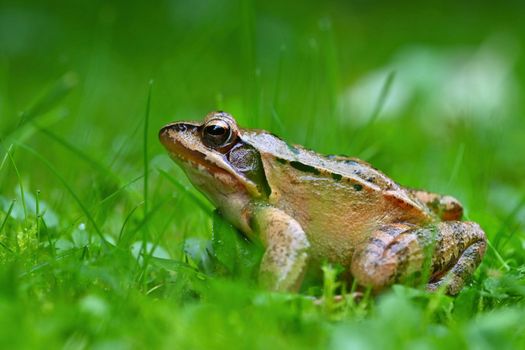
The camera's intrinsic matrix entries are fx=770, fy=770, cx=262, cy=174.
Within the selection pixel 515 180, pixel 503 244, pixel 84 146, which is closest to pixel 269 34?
pixel 515 180

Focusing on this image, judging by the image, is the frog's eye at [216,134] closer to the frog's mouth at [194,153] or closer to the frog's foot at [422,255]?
the frog's mouth at [194,153]

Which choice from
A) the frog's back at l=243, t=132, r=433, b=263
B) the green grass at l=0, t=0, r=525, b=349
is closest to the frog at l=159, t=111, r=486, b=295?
the frog's back at l=243, t=132, r=433, b=263

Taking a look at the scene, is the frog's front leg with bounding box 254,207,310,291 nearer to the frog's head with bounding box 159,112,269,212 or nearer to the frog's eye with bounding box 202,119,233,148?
the frog's head with bounding box 159,112,269,212

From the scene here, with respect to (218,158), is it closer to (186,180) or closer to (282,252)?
(282,252)

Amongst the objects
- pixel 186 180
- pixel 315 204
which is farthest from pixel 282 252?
pixel 186 180

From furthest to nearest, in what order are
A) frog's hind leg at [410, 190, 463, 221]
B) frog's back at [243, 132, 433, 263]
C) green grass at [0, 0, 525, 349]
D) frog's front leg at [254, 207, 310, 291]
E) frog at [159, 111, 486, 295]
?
frog's hind leg at [410, 190, 463, 221] < frog's back at [243, 132, 433, 263] < frog at [159, 111, 486, 295] < frog's front leg at [254, 207, 310, 291] < green grass at [0, 0, 525, 349]

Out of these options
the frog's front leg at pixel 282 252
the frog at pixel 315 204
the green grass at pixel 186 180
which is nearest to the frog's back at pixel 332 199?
the frog at pixel 315 204

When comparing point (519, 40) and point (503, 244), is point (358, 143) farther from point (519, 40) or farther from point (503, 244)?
point (519, 40)
